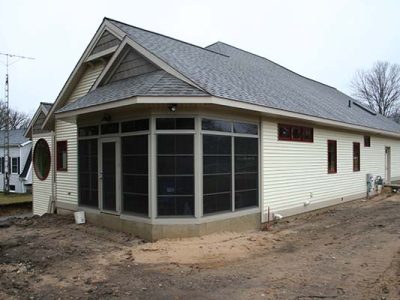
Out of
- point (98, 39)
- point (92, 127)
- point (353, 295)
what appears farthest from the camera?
point (98, 39)

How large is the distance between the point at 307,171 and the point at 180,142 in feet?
19.1

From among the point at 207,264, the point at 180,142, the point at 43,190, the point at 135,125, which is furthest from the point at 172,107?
the point at 43,190

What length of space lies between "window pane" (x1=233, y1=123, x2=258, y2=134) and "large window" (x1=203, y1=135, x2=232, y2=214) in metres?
0.39

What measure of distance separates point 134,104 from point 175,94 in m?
0.93

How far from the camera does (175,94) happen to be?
850 cm

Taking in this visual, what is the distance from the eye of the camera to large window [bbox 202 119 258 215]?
30.1 ft

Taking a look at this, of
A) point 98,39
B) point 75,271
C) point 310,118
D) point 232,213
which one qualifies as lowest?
point 75,271

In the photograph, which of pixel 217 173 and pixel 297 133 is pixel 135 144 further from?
pixel 297 133

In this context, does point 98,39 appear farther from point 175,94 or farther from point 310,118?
point 310,118

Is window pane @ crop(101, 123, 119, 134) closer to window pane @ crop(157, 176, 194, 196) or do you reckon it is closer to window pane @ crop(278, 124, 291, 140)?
window pane @ crop(157, 176, 194, 196)

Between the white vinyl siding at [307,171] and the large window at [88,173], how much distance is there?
462 cm

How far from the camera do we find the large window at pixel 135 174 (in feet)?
30.0

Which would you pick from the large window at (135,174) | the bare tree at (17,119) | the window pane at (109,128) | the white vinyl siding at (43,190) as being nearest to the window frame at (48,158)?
the white vinyl siding at (43,190)

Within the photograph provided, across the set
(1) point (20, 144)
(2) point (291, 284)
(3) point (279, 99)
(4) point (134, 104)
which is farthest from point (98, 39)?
(1) point (20, 144)
